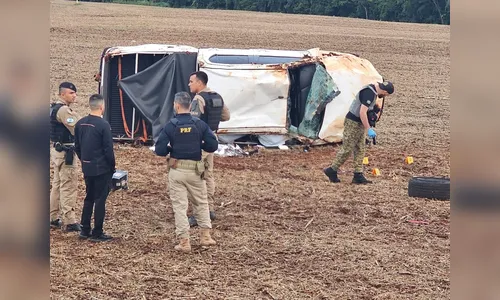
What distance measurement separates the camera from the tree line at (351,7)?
6888 cm

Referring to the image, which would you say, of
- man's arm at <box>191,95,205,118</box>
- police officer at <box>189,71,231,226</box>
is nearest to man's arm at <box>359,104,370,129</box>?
police officer at <box>189,71,231,226</box>

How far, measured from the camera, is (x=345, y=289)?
7.04m

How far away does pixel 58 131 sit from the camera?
8.45 metres

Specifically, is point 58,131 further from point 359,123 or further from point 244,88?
point 244,88

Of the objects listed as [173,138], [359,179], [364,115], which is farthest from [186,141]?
[359,179]

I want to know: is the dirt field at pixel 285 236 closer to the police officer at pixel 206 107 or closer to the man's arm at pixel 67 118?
the police officer at pixel 206 107

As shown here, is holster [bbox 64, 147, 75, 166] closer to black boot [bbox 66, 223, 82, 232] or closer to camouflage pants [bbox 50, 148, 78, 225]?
camouflage pants [bbox 50, 148, 78, 225]

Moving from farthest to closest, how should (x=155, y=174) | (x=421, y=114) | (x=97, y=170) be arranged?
(x=421, y=114) → (x=155, y=174) → (x=97, y=170)

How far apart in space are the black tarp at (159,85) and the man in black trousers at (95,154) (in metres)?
6.03

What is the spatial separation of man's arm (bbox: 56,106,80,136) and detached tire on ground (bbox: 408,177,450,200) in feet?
17.3

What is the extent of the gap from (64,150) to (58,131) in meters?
0.23
